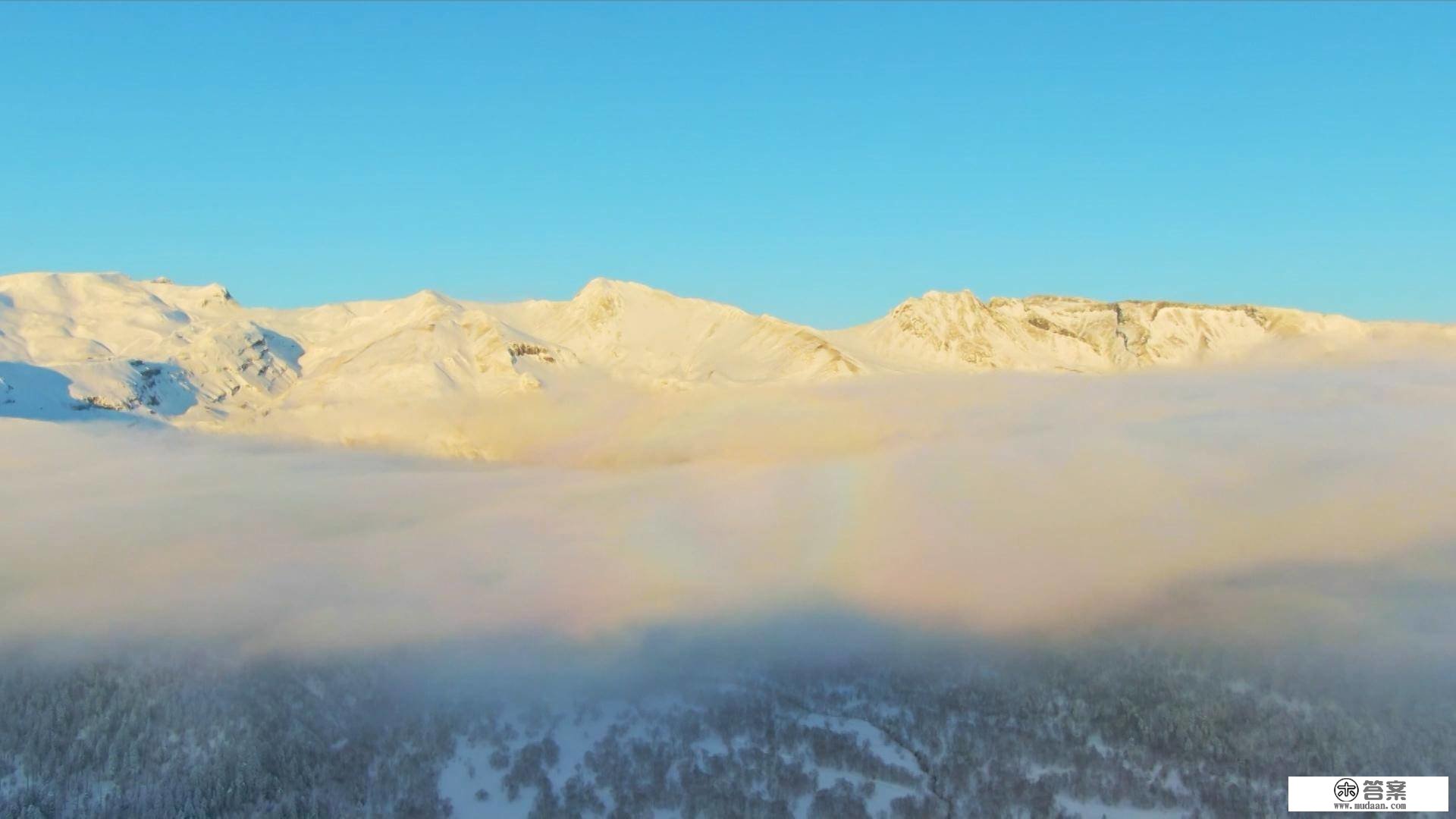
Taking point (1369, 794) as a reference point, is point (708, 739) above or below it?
above

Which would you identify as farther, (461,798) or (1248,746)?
(1248,746)

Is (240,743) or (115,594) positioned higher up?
(115,594)

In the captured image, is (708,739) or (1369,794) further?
(708,739)

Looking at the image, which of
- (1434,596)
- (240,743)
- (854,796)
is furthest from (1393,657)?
(240,743)

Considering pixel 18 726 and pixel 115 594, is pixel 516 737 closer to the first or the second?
pixel 18 726

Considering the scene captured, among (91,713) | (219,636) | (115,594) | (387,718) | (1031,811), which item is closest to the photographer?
(1031,811)

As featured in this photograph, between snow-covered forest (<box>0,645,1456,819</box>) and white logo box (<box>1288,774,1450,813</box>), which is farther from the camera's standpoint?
snow-covered forest (<box>0,645,1456,819</box>)

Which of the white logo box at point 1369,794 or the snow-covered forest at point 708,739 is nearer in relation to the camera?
the white logo box at point 1369,794

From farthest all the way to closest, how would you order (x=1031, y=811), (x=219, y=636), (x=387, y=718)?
(x=219, y=636), (x=387, y=718), (x=1031, y=811)
